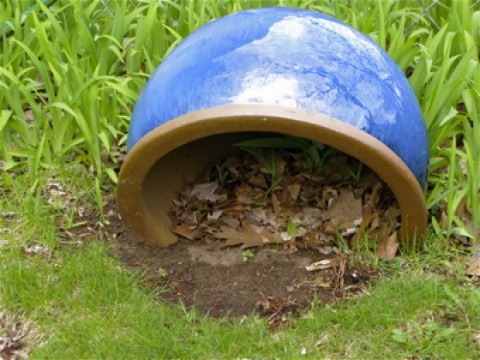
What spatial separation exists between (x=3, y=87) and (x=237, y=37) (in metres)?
1.16

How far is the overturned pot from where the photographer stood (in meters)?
2.72

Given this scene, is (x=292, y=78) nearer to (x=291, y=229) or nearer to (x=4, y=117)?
(x=291, y=229)

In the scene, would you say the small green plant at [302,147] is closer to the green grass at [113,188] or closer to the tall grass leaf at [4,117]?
the green grass at [113,188]

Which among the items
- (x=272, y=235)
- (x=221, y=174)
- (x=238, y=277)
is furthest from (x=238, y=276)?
(x=221, y=174)

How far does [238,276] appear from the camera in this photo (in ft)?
10.2

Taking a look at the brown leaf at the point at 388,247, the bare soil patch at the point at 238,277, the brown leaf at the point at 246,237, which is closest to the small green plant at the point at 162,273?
the bare soil patch at the point at 238,277

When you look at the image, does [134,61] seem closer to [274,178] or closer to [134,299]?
[274,178]

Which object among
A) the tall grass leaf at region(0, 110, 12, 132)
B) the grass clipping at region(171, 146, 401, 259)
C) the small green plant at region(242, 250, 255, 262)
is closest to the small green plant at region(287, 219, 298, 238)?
the grass clipping at region(171, 146, 401, 259)

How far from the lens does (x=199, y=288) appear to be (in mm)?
3051

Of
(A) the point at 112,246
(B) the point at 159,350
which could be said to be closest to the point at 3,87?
(A) the point at 112,246

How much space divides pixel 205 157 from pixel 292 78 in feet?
2.93

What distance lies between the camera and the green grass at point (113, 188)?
2.77 m

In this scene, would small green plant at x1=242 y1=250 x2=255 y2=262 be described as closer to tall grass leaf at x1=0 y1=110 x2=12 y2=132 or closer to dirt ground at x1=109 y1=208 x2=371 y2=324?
dirt ground at x1=109 y1=208 x2=371 y2=324

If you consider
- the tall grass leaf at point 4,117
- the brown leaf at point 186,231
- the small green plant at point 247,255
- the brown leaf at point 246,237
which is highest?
the tall grass leaf at point 4,117
